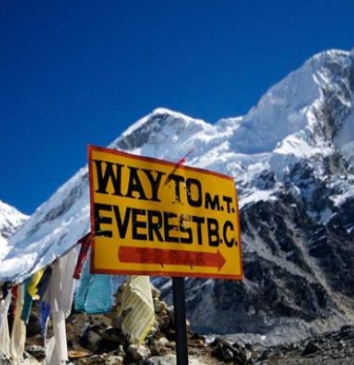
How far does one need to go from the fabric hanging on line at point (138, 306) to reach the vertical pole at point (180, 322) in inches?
237

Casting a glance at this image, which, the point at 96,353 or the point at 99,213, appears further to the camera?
the point at 96,353

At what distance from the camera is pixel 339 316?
15325 cm

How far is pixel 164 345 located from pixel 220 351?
6.61ft

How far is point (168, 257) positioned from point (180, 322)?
580 mm

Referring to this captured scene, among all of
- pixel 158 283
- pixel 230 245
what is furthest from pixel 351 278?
pixel 230 245

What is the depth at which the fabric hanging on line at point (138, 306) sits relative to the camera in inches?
484

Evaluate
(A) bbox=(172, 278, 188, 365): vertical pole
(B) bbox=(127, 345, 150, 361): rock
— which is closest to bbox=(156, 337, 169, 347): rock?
(B) bbox=(127, 345, 150, 361): rock

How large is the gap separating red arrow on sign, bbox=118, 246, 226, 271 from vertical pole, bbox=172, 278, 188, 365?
20 centimetres

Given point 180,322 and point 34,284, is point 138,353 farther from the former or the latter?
point 180,322

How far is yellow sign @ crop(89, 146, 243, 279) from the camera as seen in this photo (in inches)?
225

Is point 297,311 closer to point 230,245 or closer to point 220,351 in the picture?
point 220,351

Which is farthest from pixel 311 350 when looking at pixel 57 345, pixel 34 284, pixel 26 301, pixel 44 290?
pixel 44 290

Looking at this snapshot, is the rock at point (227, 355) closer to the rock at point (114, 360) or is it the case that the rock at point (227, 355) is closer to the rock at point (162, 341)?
the rock at point (162, 341)

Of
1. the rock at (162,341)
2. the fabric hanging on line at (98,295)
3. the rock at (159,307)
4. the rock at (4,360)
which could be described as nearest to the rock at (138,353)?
the rock at (162,341)
